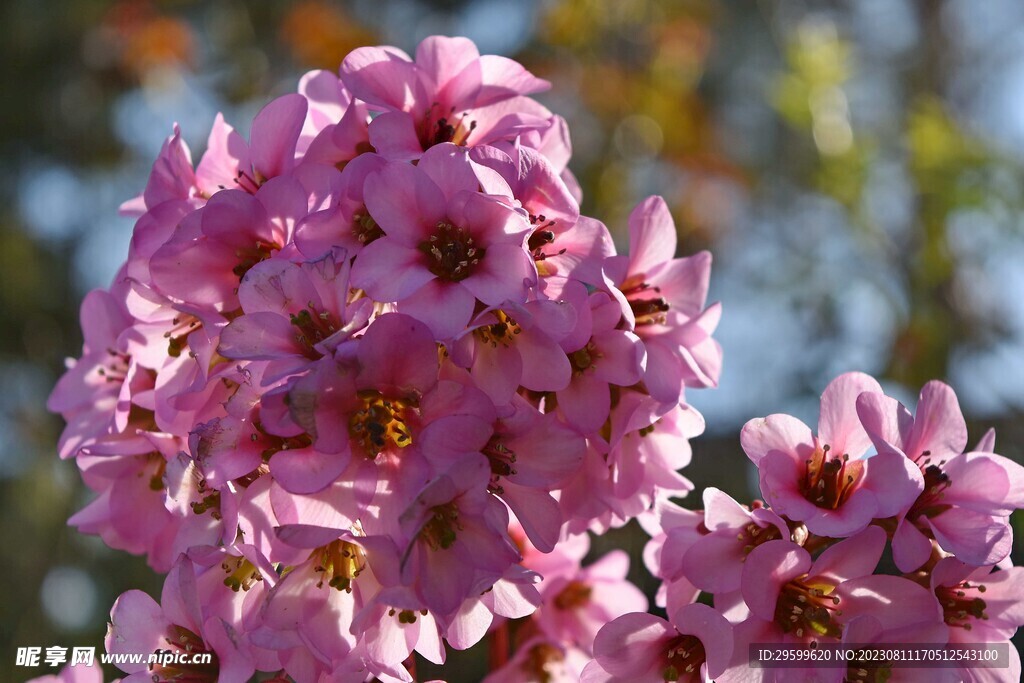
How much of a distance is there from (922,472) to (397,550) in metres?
0.24

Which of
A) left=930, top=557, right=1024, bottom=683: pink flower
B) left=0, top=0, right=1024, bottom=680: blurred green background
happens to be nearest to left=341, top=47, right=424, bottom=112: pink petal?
left=930, top=557, right=1024, bottom=683: pink flower

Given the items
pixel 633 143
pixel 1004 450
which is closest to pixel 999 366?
pixel 1004 450

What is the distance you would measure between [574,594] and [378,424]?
0.25 m

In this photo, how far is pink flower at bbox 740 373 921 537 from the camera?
15.8 inches

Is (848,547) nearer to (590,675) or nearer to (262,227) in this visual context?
(590,675)

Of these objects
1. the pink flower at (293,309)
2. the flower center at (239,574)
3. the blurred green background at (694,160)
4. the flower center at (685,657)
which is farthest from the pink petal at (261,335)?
the blurred green background at (694,160)

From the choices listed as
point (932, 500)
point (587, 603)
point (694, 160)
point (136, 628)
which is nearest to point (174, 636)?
point (136, 628)

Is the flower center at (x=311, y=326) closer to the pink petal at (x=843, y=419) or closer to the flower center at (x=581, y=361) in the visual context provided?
the flower center at (x=581, y=361)

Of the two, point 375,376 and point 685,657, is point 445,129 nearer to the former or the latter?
point 375,376

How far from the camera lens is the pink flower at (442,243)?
387 mm

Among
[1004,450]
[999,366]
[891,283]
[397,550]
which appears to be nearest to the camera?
[397,550]

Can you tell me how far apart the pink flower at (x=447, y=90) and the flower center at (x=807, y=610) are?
24 centimetres

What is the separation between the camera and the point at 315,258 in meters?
0.40

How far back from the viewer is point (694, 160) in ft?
7.04
